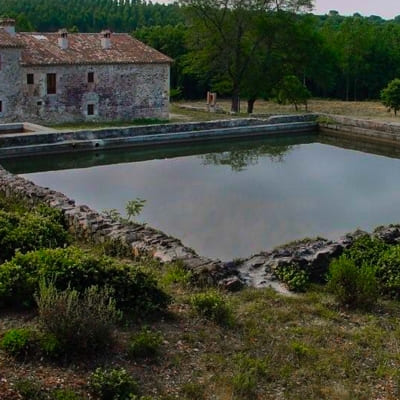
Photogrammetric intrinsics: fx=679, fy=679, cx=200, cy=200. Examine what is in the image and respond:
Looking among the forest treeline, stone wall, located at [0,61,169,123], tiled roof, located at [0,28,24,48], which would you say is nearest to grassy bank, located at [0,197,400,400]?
tiled roof, located at [0,28,24,48]

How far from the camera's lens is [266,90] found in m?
36.2

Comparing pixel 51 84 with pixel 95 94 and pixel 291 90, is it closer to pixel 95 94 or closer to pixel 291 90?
pixel 95 94

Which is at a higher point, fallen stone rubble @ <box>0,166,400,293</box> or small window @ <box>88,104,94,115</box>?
small window @ <box>88,104,94,115</box>

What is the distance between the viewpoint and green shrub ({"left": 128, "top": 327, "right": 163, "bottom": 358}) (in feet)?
21.1

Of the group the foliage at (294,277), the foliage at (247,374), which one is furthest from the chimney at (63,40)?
the foliage at (247,374)

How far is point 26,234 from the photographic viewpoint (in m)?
9.25

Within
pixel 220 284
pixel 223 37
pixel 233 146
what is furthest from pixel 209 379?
pixel 223 37

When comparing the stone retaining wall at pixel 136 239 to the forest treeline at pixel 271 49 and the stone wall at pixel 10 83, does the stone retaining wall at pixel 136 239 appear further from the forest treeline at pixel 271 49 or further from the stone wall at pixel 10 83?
the forest treeline at pixel 271 49

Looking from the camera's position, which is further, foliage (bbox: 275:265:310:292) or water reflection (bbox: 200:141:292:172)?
water reflection (bbox: 200:141:292:172)

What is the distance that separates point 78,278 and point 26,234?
2275 millimetres

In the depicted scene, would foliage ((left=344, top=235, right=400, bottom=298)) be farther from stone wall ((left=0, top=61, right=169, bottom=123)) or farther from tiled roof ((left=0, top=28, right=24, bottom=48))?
stone wall ((left=0, top=61, right=169, bottom=123))

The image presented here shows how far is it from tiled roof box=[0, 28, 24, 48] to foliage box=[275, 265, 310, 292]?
2027 centimetres

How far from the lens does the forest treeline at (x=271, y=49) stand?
116ft

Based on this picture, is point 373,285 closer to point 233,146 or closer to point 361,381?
point 361,381
